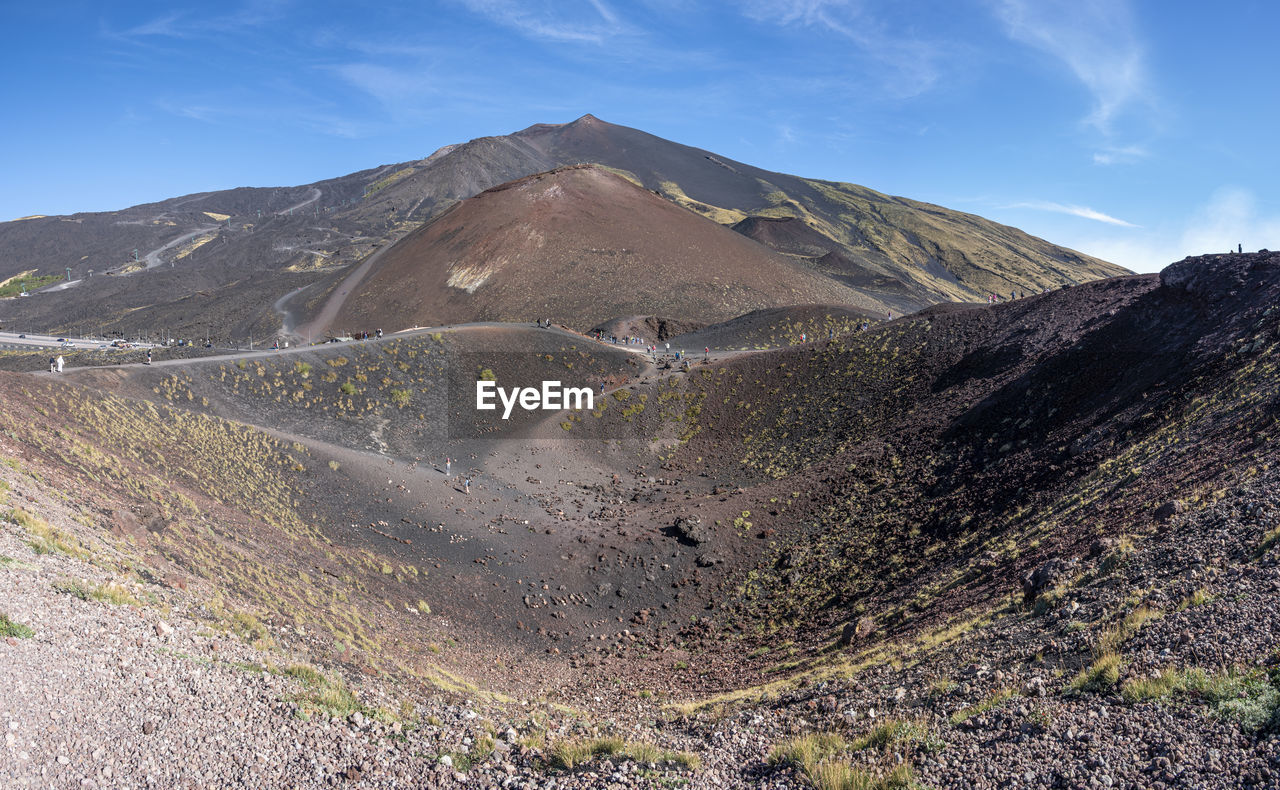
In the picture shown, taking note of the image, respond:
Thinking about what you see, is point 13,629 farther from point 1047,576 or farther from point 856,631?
point 1047,576

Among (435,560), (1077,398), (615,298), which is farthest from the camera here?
(615,298)

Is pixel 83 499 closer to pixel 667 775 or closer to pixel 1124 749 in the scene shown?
pixel 667 775

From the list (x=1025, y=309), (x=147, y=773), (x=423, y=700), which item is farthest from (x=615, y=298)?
(x=147, y=773)

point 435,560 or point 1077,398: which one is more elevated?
point 1077,398

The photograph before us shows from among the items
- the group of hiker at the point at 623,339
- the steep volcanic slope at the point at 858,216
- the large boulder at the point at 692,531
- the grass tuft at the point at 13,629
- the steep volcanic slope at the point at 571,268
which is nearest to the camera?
the grass tuft at the point at 13,629

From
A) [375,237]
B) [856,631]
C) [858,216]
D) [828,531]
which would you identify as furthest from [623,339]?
[858,216]

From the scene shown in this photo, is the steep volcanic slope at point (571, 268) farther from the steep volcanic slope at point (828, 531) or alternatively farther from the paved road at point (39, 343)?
the steep volcanic slope at point (828, 531)

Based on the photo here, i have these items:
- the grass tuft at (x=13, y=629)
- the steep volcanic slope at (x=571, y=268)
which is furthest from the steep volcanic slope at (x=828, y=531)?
the steep volcanic slope at (x=571, y=268)

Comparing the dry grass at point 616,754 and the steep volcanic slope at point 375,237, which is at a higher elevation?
the steep volcanic slope at point 375,237
